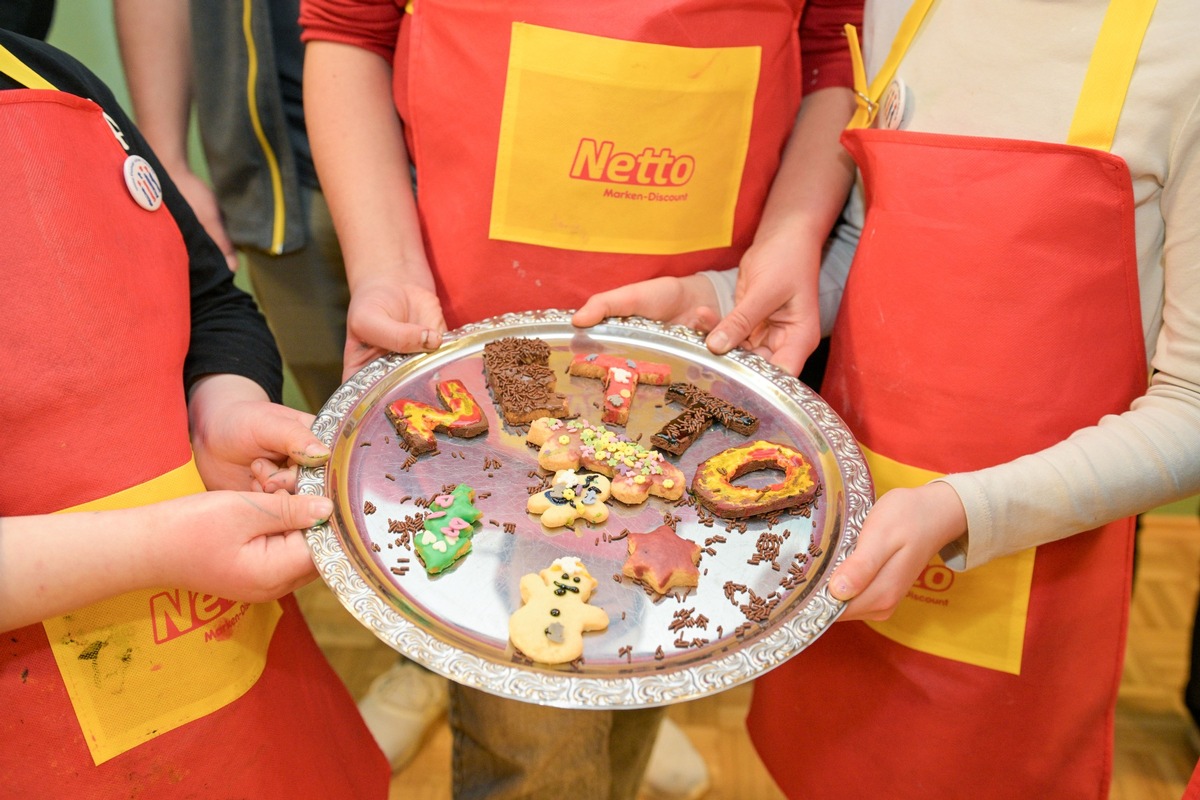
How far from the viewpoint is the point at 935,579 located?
4.72 feet

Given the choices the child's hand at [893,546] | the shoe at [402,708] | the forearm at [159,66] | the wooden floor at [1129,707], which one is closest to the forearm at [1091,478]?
the child's hand at [893,546]

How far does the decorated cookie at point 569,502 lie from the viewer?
50.0 inches

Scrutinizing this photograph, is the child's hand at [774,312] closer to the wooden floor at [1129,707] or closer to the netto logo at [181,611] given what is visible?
the netto logo at [181,611]

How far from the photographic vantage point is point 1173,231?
4.00ft

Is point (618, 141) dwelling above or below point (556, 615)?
above

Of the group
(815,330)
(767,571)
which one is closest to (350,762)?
(767,571)

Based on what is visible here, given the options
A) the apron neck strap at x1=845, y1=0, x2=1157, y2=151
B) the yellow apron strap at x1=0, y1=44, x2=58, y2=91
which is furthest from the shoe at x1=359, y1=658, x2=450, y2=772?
the apron neck strap at x1=845, y1=0, x2=1157, y2=151

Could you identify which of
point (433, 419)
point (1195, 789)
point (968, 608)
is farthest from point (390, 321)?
point (1195, 789)

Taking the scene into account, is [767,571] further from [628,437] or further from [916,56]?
[916,56]

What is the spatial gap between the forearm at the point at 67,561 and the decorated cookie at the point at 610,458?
22.7 inches

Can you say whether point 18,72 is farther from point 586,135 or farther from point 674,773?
point 674,773

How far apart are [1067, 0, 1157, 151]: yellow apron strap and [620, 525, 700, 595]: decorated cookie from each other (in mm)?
820

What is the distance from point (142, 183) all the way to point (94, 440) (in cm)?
40

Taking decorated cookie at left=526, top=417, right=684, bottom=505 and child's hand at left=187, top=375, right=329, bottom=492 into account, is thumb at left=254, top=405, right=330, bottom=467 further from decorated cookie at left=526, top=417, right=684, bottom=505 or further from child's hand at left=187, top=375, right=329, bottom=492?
decorated cookie at left=526, top=417, right=684, bottom=505
